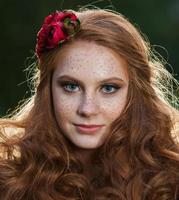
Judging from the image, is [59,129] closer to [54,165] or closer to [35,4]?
[54,165]

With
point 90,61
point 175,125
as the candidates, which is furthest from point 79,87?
point 175,125

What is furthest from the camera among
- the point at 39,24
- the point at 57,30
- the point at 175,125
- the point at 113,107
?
the point at 39,24

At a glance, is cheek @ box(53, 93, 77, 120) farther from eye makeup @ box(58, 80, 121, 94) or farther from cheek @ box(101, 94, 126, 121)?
cheek @ box(101, 94, 126, 121)

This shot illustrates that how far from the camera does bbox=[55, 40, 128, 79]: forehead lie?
505cm

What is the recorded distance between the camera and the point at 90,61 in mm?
5051

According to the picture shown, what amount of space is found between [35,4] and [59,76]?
8366 mm

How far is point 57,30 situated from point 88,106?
1.64ft

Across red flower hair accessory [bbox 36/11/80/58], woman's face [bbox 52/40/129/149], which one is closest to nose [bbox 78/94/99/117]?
woman's face [bbox 52/40/129/149]

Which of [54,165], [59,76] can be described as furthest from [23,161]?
[59,76]

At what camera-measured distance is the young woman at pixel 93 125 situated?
200 inches

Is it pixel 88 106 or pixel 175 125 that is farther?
pixel 175 125

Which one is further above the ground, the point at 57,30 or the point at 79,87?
the point at 57,30

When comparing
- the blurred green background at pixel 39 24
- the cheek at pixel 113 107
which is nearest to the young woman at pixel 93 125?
the cheek at pixel 113 107

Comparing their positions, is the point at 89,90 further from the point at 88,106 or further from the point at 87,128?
the point at 87,128
